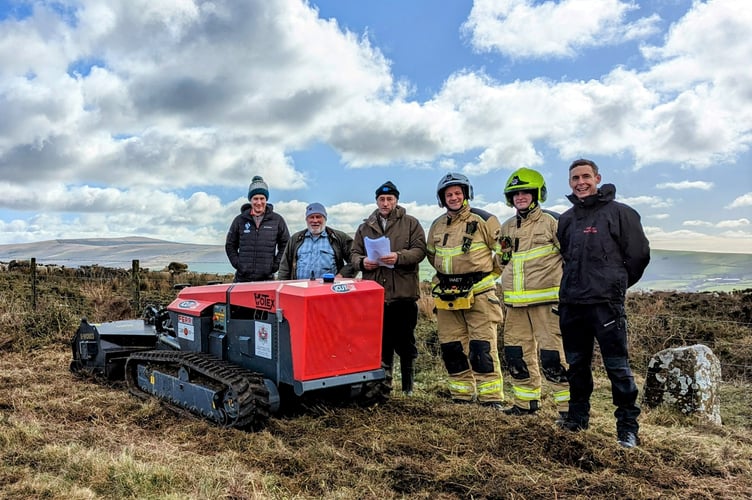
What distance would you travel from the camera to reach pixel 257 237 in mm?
7230

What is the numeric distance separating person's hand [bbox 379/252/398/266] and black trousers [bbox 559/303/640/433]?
1.68 metres

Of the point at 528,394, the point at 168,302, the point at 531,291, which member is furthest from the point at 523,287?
the point at 168,302

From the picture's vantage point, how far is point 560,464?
13.7 feet

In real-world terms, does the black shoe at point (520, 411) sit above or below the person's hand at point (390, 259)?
below

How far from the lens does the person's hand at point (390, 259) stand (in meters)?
5.96

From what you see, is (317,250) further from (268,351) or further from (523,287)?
(523,287)

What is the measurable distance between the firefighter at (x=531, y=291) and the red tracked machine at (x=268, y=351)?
1247mm

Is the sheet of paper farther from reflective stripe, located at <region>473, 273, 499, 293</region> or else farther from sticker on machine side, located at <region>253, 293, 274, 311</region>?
sticker on machine side, located at <region>253, 293, 274, 311</region>

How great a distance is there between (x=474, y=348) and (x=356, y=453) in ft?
6.25

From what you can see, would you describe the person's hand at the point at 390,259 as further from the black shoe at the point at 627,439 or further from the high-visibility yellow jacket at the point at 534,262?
the black shoe at the point at 627,439

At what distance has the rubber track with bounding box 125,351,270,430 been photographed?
4.83m

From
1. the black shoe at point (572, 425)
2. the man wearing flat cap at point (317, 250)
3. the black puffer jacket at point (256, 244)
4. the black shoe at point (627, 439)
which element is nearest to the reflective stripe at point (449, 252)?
the man wearing flat cap at point (317, 250)

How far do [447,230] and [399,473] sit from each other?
2675mm

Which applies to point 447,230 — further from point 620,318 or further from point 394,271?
point 620,318
